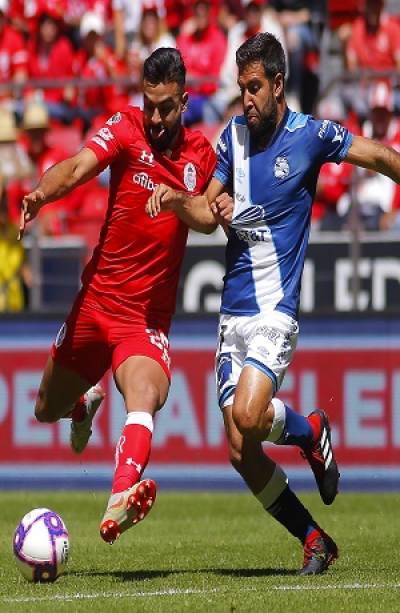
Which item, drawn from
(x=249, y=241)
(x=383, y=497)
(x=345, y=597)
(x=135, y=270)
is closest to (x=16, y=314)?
(x=383, y=497)

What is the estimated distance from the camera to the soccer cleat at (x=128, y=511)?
7.38 metres

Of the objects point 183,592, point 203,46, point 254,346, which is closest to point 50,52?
point 203,46

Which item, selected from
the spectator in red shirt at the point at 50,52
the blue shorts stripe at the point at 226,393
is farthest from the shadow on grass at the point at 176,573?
the spectator in red shirt at the point at 50,52

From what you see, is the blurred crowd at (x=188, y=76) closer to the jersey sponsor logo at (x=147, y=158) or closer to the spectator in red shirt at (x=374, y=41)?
the spectator in red shirt at (x=374, y=41)

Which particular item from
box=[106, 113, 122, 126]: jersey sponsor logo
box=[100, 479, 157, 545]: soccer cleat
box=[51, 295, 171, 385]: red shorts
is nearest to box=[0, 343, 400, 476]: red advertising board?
box=[51, 295, 171, 385]: red shorts

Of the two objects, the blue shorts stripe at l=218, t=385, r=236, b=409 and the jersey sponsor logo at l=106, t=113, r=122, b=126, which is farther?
the jersey sponsor logo at l=106, t=113, r=122, b=126

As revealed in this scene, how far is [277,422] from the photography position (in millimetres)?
8023

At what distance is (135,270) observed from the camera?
8883 millimetres

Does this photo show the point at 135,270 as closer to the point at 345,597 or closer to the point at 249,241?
the point at 249,241

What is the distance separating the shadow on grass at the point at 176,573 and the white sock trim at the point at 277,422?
0.78 m

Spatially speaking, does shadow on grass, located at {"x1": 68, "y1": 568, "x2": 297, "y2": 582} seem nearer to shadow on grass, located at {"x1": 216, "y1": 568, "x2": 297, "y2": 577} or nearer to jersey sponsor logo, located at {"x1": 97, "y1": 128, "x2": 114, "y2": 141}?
shadow on grass, located at {"x1": 216, "y1": 568, "x2": 297, "y2": 577}

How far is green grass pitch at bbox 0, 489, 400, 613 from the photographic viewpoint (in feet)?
23.1

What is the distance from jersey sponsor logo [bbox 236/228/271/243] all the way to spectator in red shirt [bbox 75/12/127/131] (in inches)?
341

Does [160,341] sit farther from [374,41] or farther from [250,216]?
[374,41]
